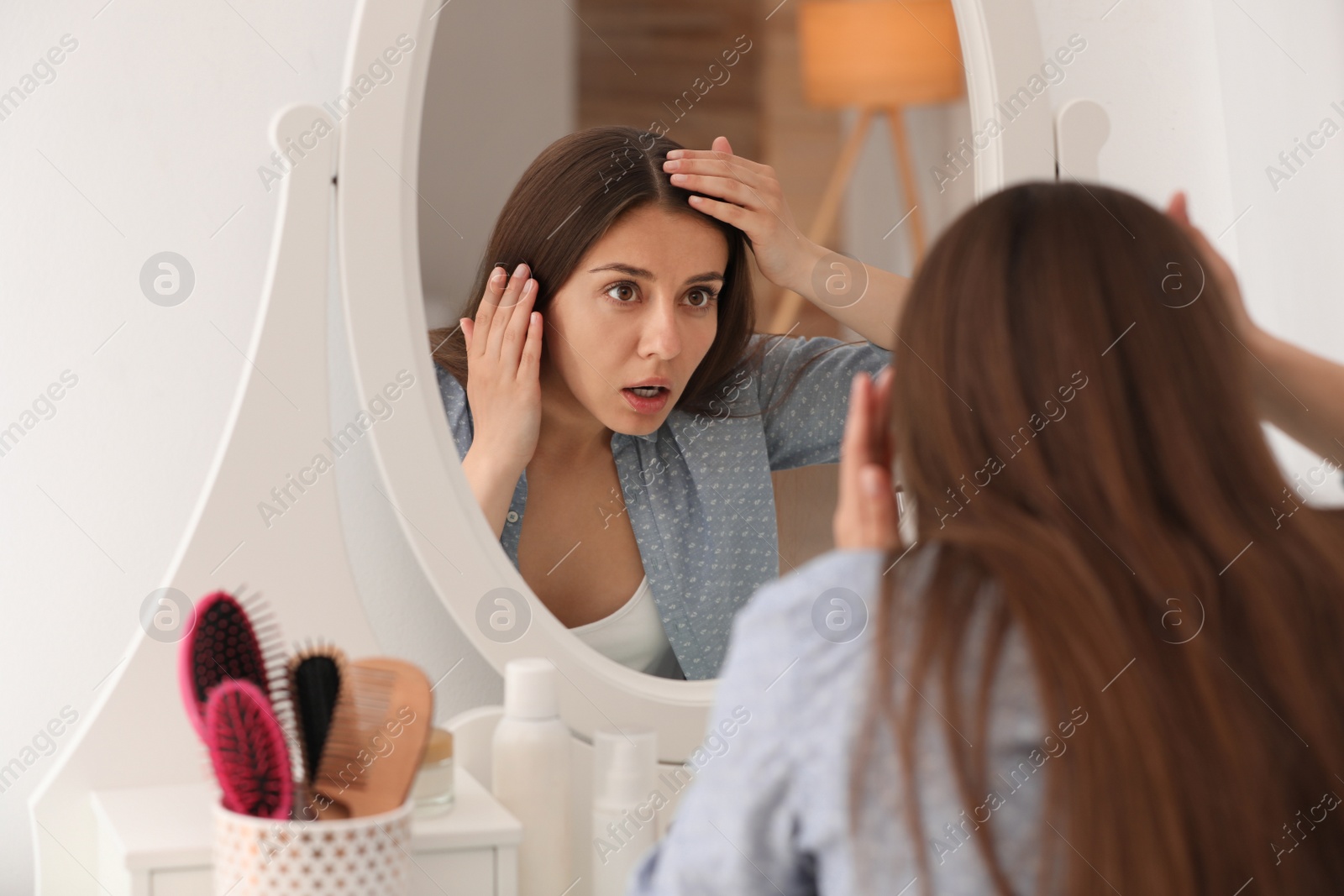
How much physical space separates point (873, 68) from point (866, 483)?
42cm

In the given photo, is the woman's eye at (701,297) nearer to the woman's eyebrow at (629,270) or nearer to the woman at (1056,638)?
the woman's eyebrow at (629,270)

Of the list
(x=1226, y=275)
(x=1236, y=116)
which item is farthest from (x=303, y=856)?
(x=1236, y=116)

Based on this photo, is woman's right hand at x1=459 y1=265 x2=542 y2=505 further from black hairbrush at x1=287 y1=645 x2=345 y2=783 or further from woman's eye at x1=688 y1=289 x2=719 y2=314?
black hairbrush at x1=287 y1=645 x2=345 y2=783

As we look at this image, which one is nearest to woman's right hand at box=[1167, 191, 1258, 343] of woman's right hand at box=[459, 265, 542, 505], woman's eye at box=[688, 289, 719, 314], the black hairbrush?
woman's eye at box=[688, 289, 719, 314]

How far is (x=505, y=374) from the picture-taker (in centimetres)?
72

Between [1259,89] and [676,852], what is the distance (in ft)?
2.54

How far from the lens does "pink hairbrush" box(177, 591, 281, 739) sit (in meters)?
0.53

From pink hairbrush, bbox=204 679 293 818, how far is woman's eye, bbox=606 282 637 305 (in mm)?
315

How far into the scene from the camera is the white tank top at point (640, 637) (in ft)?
2.47

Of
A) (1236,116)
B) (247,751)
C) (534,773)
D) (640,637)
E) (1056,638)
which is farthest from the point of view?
(1236,116)

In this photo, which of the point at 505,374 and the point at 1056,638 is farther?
the point at 505,374

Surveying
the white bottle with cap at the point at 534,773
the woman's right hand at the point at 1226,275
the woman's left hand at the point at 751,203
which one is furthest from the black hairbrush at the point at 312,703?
the woman's right hand at the point at 1226,275

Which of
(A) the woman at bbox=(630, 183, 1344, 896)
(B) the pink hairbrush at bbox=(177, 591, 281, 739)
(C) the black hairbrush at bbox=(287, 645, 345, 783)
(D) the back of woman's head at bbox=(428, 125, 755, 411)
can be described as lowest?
(A) the woman at bbox=(630, 183, 1344, 896)

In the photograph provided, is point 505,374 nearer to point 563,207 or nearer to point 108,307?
point 563,207
